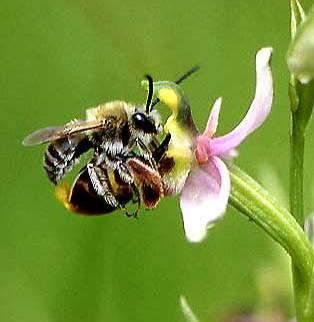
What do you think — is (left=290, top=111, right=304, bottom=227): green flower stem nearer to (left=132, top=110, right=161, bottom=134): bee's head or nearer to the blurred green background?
(left=132, top=110, right=161, bottom=134): bee's head

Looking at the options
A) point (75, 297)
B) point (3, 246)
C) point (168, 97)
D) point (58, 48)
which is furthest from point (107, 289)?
point (168, 97)

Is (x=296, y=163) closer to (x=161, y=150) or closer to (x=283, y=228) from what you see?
(x=283, y=228)

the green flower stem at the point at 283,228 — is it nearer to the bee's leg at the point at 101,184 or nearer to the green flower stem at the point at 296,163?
the green flower stem at the point at 296,163

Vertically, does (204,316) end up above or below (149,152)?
below

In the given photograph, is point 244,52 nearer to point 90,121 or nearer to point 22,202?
point 22,202

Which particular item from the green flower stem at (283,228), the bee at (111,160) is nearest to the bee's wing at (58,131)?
the bee at (111,160)

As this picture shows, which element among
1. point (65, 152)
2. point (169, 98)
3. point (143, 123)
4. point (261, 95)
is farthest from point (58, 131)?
point (261, 95)

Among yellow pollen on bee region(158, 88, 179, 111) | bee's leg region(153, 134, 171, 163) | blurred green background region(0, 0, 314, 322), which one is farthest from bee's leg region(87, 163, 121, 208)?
blurred green background region(0, 0, 314, 322)
